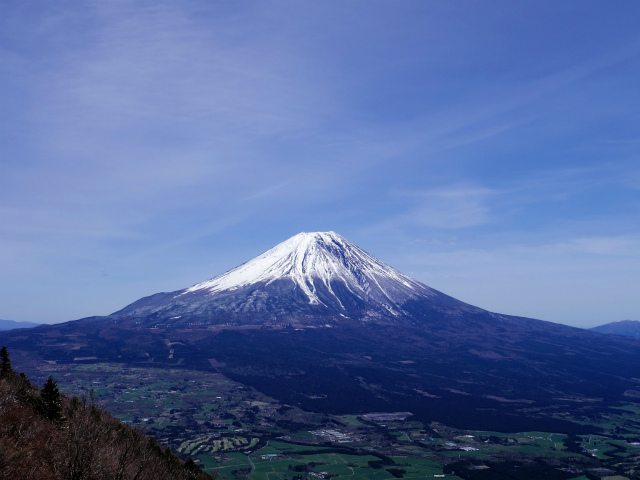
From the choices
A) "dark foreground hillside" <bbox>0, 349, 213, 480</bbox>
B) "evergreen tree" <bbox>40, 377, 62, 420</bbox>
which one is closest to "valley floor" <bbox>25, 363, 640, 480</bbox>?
"dark foreground hillside" <bbox>0, 349, 213, 480</bbox>

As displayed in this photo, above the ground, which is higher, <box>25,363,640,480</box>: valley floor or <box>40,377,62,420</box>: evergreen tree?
<box>40,377,62,420</box>: evergreen tree

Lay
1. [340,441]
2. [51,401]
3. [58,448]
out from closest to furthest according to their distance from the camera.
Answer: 1. [58,448]
2. [51,401]
3. [340,441]

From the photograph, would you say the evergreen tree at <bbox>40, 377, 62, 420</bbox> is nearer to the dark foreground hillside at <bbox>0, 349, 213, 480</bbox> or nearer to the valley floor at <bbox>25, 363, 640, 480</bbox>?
the dark foreground hillside at <bbox>0, 349, 213, 480</bbox>

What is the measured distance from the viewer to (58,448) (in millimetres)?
24703

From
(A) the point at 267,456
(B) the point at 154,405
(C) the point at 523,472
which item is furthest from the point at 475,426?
(B) the point at 154,405

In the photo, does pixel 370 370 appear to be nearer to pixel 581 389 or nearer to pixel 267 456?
pixel 581 389

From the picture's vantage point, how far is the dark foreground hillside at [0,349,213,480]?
20.4 metres

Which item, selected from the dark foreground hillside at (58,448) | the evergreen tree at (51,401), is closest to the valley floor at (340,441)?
the dark foreground hillside at (58,448)

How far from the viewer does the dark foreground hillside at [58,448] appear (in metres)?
20.4

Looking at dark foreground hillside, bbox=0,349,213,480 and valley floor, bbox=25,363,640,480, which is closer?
dark foreground hillside, bbox=0,349,213,480

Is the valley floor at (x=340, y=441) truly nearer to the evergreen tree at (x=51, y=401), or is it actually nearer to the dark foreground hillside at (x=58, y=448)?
the dark foreground hillside at (x=58, y=448)

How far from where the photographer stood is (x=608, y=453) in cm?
9469

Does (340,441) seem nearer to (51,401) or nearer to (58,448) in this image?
(51,401)

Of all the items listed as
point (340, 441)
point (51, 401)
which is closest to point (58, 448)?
point (51, 401)
